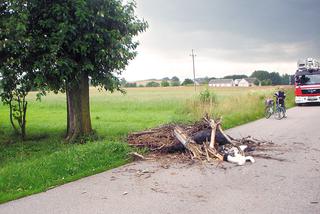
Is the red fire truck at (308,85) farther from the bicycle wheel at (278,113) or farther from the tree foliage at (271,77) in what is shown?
the tree foliage at (271,77)

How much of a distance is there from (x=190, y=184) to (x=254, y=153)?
3.60 meters

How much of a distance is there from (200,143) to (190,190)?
366 cm

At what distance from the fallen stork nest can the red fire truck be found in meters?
20.6

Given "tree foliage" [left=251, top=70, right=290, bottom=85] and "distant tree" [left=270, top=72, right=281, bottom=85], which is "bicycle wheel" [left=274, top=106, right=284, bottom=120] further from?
"distant tree" [left=270, top=72, right=281, bottom=85]

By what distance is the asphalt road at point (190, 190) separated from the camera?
6188mm

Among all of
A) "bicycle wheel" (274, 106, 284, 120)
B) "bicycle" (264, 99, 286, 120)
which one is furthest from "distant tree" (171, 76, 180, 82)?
"bicycle wheel" (274, 106, 284, 120)

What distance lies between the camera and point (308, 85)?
30.9 metres

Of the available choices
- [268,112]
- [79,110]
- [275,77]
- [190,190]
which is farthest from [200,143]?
[275,77]

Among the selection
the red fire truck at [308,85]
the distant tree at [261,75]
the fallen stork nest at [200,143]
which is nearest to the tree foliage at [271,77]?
the distant tree at [261,75]

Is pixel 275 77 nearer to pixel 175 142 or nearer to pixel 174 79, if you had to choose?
pixel 174 79

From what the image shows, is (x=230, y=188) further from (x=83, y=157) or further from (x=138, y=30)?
(x=138, y=30)

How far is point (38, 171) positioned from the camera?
847cm

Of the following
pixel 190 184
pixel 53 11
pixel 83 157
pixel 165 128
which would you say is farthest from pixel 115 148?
pixel 53 11

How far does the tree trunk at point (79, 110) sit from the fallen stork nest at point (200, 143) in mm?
2777
